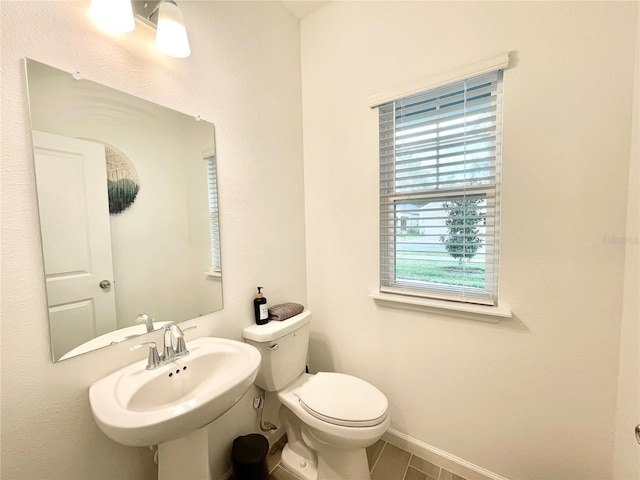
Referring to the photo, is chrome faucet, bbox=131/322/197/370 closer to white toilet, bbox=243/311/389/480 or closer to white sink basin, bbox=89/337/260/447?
white sink basin, bbox=89/337/260/447

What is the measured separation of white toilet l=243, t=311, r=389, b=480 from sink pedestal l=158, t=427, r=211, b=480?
414mm

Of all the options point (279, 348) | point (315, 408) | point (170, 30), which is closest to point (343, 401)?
point (315, 408)

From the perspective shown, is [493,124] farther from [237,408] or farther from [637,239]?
[237,408]

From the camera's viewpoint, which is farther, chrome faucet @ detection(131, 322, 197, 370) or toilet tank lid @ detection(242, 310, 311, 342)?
toilet tank lid @ detection(242, 310, 311, 342)

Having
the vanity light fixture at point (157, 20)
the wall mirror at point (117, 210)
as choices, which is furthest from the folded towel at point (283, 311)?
the vanity light fixture at point (157, 20)

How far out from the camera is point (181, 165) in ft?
3.58

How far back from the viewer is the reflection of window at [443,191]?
45.9 inches

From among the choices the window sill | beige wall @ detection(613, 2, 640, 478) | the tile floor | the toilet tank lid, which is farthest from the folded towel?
beige wall @ detection(613, 2, 640, 478)

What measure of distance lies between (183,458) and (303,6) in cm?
234

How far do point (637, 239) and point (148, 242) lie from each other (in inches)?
70.8

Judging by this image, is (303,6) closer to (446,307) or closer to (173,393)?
(446,307)

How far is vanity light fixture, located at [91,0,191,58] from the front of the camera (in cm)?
77

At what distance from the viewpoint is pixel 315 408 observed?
111 centimetres

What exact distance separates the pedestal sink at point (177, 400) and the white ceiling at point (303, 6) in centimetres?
195
